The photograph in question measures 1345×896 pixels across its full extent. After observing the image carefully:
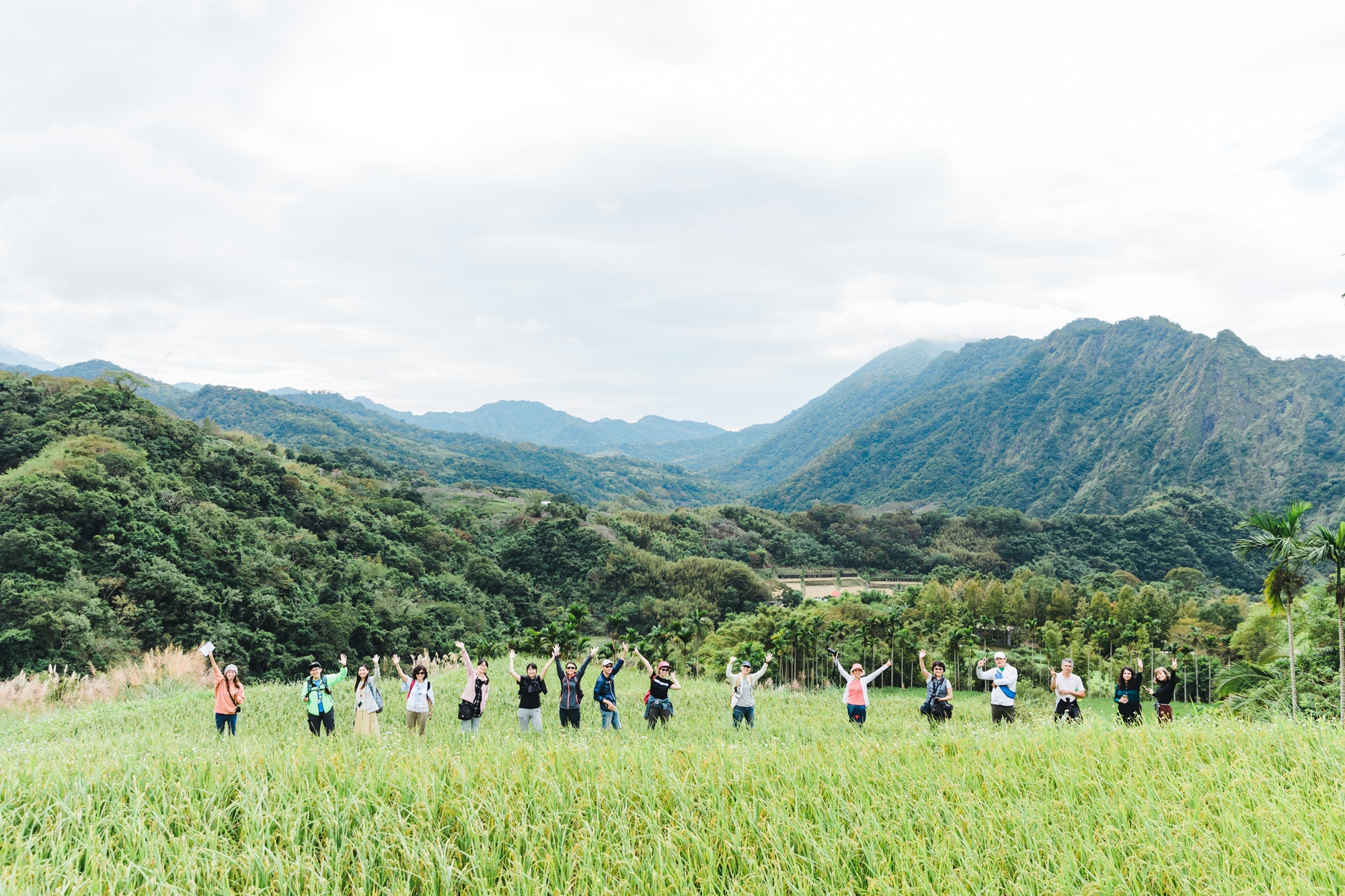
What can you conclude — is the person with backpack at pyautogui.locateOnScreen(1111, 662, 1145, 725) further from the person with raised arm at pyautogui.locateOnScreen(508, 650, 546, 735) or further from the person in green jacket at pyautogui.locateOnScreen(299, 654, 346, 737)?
the person in green jacket at pyautogui.locateOnScreen(299, 654, 346, 737)

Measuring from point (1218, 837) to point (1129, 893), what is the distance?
0.96 m

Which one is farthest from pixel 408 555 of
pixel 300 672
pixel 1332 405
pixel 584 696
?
pixel 1332 405

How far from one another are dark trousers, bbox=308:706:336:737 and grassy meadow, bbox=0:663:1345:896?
446 cm

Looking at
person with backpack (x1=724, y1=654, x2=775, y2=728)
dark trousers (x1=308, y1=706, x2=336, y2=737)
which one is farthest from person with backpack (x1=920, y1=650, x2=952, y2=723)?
dark trousers (x1=308, y1=706, x2=336, y2=737)

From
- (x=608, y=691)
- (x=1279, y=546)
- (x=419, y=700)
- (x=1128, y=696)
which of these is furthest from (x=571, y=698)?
(x=1279, y=546)

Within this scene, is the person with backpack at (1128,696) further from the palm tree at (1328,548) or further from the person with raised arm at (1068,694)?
the palm tree at (1328,548)

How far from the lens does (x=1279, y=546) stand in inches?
695

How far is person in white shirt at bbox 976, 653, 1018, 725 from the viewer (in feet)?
35.5

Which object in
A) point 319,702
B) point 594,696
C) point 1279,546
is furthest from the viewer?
point 1279,546

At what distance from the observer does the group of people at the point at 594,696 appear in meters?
10.3

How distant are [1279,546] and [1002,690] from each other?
12609 mm

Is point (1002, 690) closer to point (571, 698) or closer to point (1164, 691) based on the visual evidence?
point (1164, 691)

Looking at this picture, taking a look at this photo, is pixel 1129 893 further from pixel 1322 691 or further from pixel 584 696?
pixel 1322 691

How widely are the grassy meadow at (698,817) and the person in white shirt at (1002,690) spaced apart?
14.9 feet
